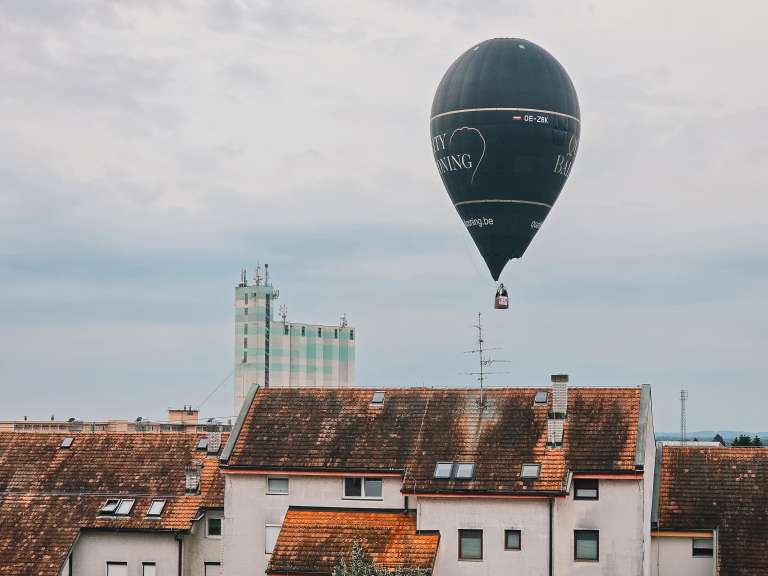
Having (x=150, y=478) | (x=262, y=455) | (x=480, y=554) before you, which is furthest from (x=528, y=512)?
(x=150, y=478)

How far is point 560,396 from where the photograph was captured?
61000 millimetres

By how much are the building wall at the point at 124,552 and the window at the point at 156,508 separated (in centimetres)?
86

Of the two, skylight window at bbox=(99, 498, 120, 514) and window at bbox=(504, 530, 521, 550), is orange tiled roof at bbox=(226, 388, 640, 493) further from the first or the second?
skylight window at bbox=(99, 498, 120, 514)

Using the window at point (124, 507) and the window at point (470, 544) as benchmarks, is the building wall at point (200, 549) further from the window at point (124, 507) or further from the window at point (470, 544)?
the window at point (470, 544)

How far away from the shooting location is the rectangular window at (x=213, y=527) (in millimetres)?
64875

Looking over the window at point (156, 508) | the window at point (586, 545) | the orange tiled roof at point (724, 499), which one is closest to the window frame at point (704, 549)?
the orange tiled roof at point (724, 499)

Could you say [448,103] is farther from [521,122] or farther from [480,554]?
[480,554]

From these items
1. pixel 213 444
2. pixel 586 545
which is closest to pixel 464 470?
pixel 586 545

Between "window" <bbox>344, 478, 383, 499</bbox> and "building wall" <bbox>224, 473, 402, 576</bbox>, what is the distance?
207mm

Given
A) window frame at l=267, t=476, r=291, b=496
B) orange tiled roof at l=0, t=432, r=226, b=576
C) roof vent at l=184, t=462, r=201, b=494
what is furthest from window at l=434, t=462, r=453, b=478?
roof vent at l=184, t=462, r=201, b=494

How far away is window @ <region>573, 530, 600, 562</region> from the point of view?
191ft

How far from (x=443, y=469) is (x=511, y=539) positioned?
3.85 m

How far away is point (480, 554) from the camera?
5884cm

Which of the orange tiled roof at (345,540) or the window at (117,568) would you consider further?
the window at (117,568)
